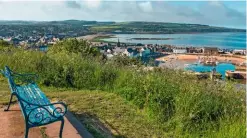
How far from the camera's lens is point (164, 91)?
6.04 meters

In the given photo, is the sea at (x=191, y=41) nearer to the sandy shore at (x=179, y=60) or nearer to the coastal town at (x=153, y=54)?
the coastal town at (x=153, y=54)

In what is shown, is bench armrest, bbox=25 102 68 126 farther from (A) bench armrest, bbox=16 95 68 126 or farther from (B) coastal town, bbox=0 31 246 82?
(B) coastal town, bbox=0 31 246 82

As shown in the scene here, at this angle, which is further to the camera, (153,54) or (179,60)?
(153,54)

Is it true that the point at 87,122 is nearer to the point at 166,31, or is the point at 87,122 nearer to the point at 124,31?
the point at 124,31

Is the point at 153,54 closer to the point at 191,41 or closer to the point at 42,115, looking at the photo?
the point at 42,115

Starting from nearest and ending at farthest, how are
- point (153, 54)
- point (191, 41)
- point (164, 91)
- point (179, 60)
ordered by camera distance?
1. point (164, 91)
2. point (179, 60)
3. point (153, 54)
4. point (191, 41)

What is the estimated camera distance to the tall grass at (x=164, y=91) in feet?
17.0

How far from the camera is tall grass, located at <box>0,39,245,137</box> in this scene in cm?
518

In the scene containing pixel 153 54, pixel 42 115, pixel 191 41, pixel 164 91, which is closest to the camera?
pixel 42 115

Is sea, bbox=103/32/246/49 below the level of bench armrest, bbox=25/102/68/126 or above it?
below

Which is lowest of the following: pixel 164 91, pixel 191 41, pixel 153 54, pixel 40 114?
pixel 191 41

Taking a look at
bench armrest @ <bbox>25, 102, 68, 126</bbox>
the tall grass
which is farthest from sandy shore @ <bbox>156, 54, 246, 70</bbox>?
bench armrest @ <bbox>25, 102, 68, 126</bbox>

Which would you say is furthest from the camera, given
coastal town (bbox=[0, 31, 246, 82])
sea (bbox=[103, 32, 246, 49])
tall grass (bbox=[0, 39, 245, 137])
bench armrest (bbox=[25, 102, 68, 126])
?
sea (bbox=[103, 32, 246, 49])

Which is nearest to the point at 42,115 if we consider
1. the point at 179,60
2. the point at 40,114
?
the point at 40,114
